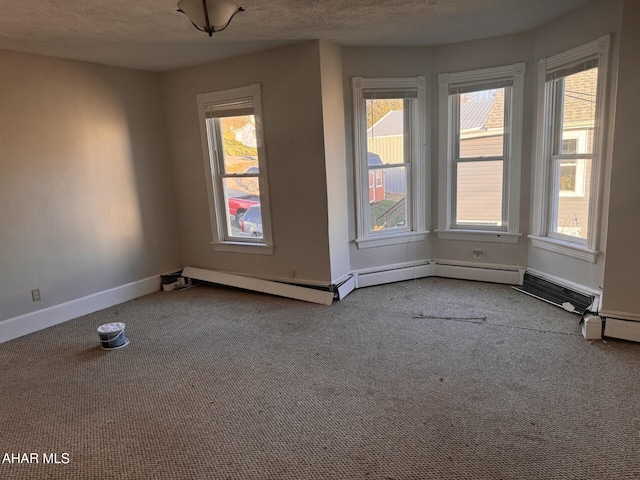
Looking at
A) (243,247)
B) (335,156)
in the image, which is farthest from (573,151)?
(243,247)

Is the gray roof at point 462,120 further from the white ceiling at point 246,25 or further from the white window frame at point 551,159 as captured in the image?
the white ceiling at point 246,25

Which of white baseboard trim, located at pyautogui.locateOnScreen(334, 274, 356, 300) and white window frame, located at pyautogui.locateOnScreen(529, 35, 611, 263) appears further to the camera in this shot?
white baseboard trim, located at pyautogui.locateOnScreen(334, 274, 356, 300)

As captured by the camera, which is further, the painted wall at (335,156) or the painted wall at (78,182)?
the painted wall at (335,156)

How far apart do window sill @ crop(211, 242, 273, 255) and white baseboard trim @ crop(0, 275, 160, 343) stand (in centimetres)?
83

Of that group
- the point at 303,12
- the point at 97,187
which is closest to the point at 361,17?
the point at 303,12

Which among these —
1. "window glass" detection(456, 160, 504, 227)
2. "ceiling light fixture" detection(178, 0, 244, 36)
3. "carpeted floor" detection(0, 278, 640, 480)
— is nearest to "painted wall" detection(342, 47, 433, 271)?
"window glass" detection(456, 160, 504, 227)

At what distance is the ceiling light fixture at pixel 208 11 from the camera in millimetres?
2166

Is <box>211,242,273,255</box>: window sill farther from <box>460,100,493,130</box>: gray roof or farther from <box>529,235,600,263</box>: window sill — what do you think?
<box>529,235,600,263</box>: window sill

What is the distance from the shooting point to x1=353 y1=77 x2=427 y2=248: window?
437 cm

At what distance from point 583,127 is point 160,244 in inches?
179

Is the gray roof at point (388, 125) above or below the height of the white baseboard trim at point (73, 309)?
above

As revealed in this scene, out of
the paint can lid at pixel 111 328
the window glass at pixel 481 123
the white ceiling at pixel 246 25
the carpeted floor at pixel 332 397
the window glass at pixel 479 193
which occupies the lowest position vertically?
the carpeted floor at pixel 332 397

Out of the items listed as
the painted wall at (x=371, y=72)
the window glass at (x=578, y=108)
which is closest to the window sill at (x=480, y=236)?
the painted wall at (x=371, y=72)

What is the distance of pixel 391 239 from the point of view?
4.66 metres
